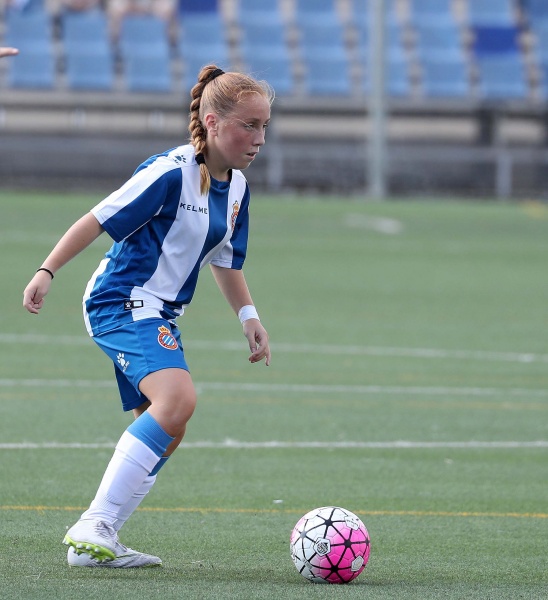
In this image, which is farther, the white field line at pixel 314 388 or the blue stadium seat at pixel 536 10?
the blue stadium seat at pixel 536 10

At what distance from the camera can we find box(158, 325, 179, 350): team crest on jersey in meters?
4.70

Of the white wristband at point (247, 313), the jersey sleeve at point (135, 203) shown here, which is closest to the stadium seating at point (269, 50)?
the white wristband at point (247, 313)

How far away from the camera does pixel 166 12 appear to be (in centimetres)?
3162

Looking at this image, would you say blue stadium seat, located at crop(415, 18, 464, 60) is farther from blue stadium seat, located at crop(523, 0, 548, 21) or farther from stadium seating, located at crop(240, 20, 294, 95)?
stadium seating, located at crop(240, 20, 294, 95)

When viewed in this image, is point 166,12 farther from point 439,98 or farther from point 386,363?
point 386,363

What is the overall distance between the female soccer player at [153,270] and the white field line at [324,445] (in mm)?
2449

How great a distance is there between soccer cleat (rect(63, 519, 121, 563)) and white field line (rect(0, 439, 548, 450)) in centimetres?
265

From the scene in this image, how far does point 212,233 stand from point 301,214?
17299 mm

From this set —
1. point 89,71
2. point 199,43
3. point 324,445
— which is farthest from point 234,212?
point 199,43

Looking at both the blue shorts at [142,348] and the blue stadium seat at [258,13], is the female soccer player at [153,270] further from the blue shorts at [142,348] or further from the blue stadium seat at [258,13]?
the blue stadium seat at [258,13]

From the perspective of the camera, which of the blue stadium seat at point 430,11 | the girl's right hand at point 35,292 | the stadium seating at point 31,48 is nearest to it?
the girl's right hand at point 35,292

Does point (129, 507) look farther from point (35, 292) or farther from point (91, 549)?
point (35, 292)

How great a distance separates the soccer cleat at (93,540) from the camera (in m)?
4.55

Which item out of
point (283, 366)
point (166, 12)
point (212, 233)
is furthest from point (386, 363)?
point (166, 12)
